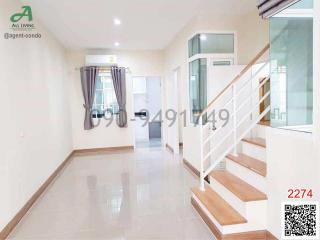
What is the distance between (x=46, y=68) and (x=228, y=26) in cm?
346

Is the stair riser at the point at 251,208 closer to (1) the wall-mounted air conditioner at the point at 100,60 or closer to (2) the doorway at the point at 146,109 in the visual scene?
(1) the wall-mounted air conditioner at the point at 100,60

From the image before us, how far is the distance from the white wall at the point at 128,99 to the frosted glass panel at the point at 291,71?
198 inches

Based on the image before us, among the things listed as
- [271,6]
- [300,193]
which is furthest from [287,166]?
[271,6]

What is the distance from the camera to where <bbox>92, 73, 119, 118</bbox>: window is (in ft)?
22.9

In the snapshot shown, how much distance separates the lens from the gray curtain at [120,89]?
6848 millimetres

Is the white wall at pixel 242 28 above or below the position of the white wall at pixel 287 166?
above

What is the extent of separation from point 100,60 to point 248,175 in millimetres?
5155

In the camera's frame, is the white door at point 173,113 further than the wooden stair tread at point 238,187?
Yes

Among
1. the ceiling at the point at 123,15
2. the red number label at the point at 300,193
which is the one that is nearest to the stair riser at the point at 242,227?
the red number label at the point at 300,193

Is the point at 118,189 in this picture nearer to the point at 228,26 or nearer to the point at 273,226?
the point at 273,226

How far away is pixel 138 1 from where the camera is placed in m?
3.64

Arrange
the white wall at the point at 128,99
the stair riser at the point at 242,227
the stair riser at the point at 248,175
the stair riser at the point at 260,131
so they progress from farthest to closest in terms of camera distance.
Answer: the white wall at the point at 128,99 → the stair riser at the point at 260,131 → the stair riser at the point at 248,175 → the stair riser at the point at 242,227

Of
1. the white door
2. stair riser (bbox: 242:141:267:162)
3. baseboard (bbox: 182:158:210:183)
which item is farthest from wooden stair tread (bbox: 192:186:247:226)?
the white door

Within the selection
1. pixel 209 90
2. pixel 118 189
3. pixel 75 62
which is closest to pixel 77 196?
pixel 118 189
